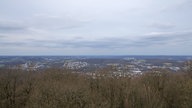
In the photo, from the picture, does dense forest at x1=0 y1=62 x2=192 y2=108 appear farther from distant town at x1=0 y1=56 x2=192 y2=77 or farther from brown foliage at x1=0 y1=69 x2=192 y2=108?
distant town at x1=0 y1=56 x2=192 y2=77

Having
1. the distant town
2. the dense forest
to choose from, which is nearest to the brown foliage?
the dense forest

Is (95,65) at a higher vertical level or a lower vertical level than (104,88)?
higher

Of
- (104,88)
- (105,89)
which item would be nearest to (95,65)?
(104,88)

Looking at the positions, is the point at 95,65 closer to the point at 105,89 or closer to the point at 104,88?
the point at 104,88

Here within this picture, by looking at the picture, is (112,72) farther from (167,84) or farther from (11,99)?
(11,99)

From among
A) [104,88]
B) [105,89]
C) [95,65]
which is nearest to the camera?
[105,89]

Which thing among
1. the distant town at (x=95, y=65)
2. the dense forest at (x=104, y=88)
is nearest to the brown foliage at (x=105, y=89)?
the dense forest at (x=104, y=88)

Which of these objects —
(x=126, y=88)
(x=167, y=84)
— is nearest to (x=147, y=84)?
(x=167, y=84)

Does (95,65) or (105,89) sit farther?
(95,65)

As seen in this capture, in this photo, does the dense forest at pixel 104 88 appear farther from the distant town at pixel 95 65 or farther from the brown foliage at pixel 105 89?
the distant town at pixel 95 65

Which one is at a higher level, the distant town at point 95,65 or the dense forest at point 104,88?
the distant town at point 95,65
